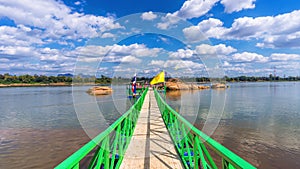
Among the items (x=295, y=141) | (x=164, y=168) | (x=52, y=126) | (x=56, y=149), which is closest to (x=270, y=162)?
(x=295, y=141)

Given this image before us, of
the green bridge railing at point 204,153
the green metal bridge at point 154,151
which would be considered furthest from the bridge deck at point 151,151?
the green bridge railing at point 204,153

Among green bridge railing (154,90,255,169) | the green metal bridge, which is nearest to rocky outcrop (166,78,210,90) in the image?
Result: the green metal bridge

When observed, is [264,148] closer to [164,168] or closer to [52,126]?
[164,168]

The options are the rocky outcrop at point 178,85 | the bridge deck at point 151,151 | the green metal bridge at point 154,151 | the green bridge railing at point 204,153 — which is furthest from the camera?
the rocky outcrop at point 178,85

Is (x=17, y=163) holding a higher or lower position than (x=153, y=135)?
lower

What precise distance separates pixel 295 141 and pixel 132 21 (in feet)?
37.3

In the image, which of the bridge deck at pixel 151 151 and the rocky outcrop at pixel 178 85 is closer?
the bridge deck at pixel 151 151

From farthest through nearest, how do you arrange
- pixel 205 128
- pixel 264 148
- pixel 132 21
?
pixel 205 128, pixel 132 21, pixel 264 148

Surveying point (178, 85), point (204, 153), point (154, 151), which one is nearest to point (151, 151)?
point (154, 151)

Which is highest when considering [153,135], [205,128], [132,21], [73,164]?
[132,21]

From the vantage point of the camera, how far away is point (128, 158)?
4598 mm

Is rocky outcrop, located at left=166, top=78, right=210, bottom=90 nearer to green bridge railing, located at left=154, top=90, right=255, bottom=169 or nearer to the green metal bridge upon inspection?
the green metal bridge

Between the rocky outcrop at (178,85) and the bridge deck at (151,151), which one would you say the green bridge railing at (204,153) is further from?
the rocky outcrop at (178,85)

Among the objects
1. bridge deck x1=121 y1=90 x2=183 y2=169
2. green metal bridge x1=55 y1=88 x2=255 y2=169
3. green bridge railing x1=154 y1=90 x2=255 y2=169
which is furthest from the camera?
bridge deck x1=121 y1=90 x2=183 y2=169
